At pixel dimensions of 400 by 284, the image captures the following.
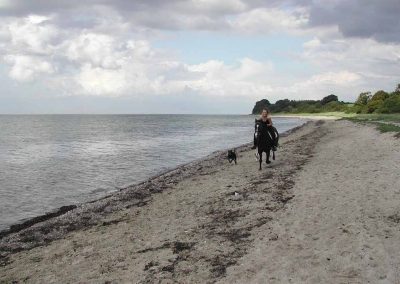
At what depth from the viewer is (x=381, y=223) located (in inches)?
378

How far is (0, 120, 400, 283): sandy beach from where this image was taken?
773cm

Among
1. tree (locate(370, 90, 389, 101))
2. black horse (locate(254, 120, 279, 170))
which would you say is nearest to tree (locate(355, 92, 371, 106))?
tree (locate(370, 90, 389, 101))

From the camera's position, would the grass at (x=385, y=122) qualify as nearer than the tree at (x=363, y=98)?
Yes

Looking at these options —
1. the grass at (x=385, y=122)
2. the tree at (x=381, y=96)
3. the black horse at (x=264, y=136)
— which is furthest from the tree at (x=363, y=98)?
the black horse at (x=264, y=136)

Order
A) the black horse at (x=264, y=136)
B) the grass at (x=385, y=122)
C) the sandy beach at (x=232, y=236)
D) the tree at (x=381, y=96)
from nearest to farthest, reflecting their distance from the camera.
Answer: the sandy beach at (x=232, y=236) → the black horse at (x=264, y=136) → the grass at (x=385, y=122) → the tree at (x=381, y=96)

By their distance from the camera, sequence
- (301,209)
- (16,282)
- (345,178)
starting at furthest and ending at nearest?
(345,178) < (301,209) < (16,282)

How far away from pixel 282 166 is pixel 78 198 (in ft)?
32.4

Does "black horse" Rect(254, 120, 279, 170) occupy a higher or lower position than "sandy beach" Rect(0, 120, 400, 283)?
higher

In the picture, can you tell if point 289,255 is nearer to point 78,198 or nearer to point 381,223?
point 381,223

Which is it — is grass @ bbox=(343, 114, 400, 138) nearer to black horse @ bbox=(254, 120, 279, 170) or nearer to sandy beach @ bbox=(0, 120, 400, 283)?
black horse @ bbox=(254, 120, 279, 170)

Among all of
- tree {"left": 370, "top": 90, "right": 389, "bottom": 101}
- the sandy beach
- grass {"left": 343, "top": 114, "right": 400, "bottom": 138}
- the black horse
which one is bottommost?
the sandy beach

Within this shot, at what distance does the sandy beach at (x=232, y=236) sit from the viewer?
7.73 m

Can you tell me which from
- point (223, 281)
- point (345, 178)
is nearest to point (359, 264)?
point (223, 281)

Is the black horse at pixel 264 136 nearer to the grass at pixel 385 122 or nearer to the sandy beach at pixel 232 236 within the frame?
the sandy beach at pixel 232 236
